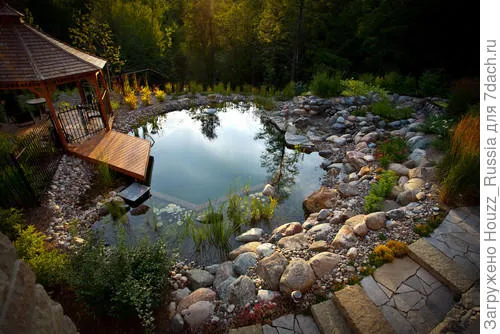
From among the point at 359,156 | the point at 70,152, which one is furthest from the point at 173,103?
the point at 359,156

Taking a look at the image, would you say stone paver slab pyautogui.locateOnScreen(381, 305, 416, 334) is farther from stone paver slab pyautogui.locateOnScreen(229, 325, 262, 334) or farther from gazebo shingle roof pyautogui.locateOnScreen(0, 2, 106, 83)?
gazebo shingle roof pyautogui.locateOnScreen(0, 2, 106, 83)

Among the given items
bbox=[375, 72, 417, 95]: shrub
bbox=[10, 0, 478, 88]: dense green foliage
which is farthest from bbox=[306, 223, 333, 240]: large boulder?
bbox=[375, 72, 417, 95]: shrub

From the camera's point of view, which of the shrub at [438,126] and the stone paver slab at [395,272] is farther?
the shrub at [438,126]

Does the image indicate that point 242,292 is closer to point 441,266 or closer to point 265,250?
point 265,250

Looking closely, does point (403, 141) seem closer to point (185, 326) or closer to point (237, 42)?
point (185, 326)

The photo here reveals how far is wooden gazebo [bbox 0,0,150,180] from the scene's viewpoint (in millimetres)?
5035

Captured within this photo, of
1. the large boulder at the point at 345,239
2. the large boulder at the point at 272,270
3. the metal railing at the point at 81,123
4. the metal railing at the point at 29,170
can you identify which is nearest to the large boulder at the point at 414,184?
the large boulder at the point at 345,239

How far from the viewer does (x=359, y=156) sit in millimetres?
5992

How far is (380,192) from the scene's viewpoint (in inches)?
172

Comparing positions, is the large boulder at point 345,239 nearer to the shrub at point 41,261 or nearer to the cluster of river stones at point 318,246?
the cluster of river stones at point 318,246

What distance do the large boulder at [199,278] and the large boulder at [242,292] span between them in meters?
0.47

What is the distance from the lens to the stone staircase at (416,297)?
2.32 meters

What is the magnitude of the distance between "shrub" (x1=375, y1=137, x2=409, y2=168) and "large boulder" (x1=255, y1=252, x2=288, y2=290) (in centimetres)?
348

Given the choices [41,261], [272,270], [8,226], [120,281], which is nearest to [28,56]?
[8,226]
